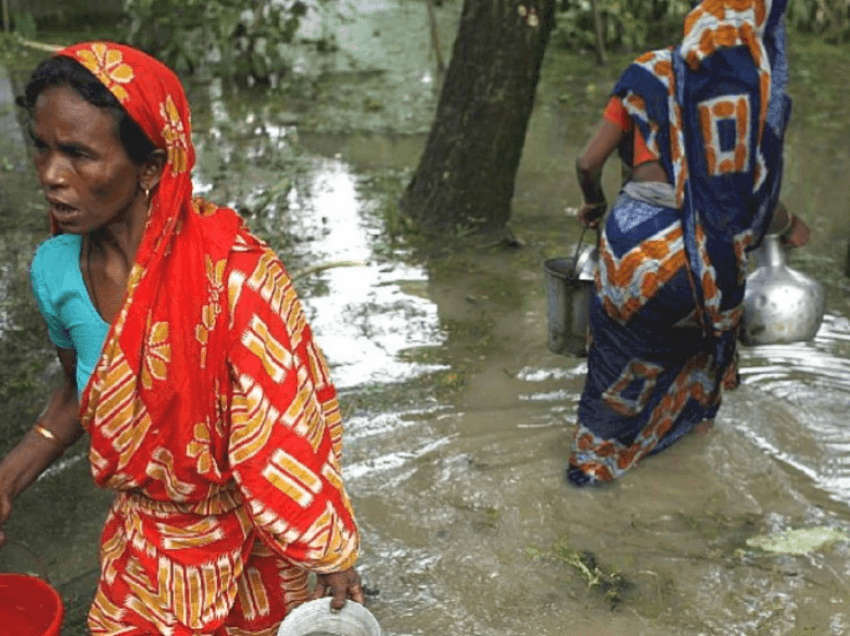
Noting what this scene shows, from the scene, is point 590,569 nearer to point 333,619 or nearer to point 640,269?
point 640,269

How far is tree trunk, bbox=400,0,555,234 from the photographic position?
17.3 feet

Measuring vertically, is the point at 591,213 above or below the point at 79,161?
below

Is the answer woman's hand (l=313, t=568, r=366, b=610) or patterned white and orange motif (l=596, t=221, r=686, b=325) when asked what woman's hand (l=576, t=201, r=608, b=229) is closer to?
patterned white and orange motif (l=596, t=221, r=686, b=325)

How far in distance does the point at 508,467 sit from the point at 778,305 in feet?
3.36

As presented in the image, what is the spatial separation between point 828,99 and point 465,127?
4515 millimetres

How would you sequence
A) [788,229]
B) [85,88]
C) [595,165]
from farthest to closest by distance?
1. [788,229]
2. [595,165]
3. [85,88]

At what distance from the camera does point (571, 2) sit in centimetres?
1001

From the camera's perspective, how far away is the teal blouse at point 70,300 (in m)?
1.90

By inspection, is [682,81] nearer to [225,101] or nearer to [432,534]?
[432,534]

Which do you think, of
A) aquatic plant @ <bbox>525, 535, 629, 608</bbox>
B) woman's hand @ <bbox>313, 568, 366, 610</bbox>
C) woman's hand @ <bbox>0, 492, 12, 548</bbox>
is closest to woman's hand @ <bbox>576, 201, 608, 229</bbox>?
aquatic plant @ <bbox>525, 535, 629, 608</bbox>

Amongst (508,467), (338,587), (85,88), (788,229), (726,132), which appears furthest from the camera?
(508,467)

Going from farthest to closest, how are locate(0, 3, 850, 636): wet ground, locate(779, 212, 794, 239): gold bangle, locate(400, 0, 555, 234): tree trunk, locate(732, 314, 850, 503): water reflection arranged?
1. locate(400, 0, 555, 234): tree trunk
2. locate(732, 314, 850, 503): water reflection
3. locate(779, 212, 794, 239): gold bangle
4. locate(0, 3, 850, 636): wet ground

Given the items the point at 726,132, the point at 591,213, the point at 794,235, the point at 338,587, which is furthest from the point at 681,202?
the point at 338,587

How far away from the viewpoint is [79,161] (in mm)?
1754
